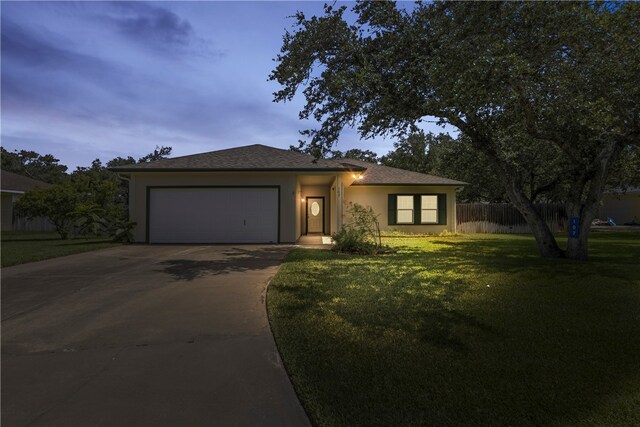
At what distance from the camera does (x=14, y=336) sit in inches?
168

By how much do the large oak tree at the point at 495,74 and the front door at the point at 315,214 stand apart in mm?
9934

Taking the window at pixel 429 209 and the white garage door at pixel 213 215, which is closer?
the white garage door at pixel 213 215

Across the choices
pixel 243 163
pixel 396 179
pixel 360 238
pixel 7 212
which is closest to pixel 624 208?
pixel 396 179

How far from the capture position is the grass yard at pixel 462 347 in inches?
103

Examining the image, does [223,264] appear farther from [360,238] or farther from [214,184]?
[214,184]

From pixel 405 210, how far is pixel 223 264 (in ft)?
42.3

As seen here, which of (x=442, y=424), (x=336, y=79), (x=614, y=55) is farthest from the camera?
(x=336, y=79)

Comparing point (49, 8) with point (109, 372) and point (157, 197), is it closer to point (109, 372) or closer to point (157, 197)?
point (157, 197)

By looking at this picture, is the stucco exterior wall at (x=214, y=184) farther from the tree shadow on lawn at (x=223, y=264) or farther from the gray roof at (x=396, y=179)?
the gray roof at (x=396, y=179)

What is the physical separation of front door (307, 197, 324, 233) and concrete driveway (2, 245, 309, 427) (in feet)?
42.8

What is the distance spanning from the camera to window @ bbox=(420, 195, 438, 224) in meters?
19.7

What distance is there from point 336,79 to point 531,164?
16.8m

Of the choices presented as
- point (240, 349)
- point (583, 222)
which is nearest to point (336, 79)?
point (240, 349)

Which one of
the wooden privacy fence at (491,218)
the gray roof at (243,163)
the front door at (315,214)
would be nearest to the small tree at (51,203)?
the gray roof at (243,163)
